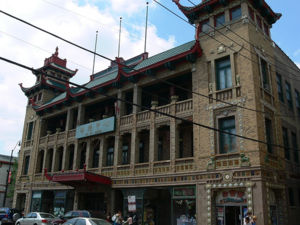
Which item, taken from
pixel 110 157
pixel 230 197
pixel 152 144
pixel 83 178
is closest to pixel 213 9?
pixel 152 144

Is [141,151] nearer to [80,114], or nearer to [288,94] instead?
[80,114]

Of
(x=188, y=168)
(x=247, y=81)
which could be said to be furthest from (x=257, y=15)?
(x=188, y=168)

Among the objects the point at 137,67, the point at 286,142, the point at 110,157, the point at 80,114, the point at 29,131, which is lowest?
the point at 110,157

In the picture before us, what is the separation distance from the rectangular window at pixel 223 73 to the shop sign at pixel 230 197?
22.8 ft

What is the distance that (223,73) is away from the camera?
21.1 m

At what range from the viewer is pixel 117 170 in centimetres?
2586

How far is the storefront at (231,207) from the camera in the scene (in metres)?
17.8

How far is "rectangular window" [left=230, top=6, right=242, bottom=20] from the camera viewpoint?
70.6 feet

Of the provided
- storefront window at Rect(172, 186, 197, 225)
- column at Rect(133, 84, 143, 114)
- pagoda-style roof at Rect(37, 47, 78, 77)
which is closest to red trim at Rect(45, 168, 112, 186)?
column at Rect(133, 84, 143, 114)

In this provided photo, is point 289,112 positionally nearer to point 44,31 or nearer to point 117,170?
point 117,170

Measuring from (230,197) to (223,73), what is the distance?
27.4 feet

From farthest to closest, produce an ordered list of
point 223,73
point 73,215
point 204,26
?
1. point 204,26
2. point 223,73
3. point 73,215

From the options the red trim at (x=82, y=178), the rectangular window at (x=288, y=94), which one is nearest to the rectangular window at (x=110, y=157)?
the red trim at (x=82, y=178)

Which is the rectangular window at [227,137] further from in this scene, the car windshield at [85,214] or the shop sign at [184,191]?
the car windshield at [85,214]
